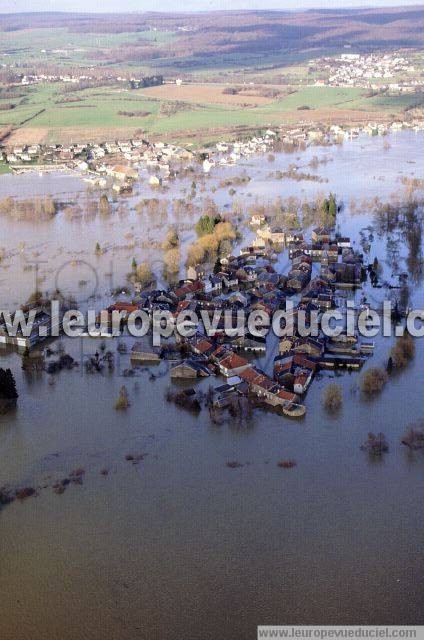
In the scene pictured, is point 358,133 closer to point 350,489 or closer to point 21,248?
point 21,248

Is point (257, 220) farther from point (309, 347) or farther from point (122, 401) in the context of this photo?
point (122, 401)

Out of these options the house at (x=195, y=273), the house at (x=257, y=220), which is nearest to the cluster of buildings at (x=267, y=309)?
the house at (x=195, y=273)

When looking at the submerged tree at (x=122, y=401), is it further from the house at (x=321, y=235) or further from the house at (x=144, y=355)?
the house at (x=321, y=235)

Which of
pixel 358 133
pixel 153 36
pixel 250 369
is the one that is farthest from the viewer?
pixel 153 36

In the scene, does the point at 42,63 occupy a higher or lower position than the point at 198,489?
higher

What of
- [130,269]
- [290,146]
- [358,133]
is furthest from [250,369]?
[358,133]

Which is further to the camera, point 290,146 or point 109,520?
point 290,146

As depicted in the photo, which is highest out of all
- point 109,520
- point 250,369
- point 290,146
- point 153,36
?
point 153,36

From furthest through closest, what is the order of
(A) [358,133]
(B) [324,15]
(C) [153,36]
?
(B) [324,15] → (C) [153,36] → (A) [358,133]
